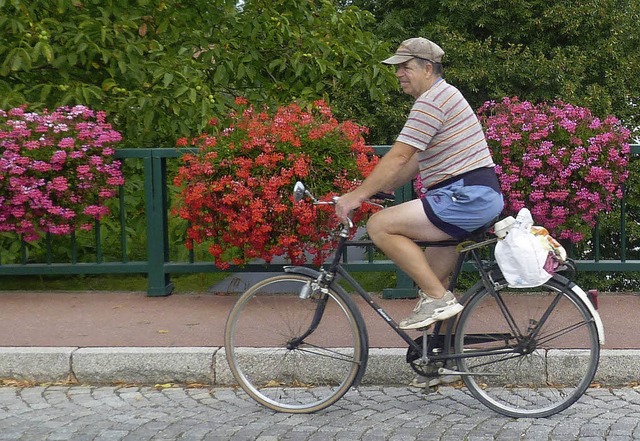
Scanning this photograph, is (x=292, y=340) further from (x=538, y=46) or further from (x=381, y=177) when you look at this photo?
(x=538, y=46)

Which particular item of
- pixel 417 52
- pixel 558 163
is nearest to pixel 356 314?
pixel 417 52

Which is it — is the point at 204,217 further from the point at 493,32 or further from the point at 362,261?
the point at 493,32

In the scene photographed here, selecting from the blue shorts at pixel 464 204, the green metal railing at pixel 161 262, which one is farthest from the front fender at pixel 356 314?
the green metal railing at pixel 161 262

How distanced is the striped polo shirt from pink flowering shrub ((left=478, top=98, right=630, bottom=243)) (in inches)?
81.4

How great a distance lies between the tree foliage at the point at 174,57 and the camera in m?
8.16

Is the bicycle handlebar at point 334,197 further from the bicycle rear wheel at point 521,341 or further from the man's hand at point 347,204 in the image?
the bicycle rear wheel at point 521,341

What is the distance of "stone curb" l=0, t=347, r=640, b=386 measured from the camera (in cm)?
572

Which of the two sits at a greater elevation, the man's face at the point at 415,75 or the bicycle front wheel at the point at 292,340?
the man's face at the point at 415,75

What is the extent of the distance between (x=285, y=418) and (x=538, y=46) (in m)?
8.09

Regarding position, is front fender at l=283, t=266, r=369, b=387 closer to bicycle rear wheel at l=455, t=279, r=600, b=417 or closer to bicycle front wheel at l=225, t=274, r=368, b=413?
bicycle front wheel at l=225, t=274, r=368, b=413

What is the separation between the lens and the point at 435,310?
4965mm

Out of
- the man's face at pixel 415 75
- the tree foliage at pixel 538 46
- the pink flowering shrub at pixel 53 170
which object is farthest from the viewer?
the tree foliage at pixel 538 46

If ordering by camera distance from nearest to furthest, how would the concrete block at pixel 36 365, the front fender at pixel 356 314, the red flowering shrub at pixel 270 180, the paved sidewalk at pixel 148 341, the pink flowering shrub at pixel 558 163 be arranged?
the front fender at pixel 356 314 → the paved sidewalk at pixel 148 341 → the concrete block at pixel 36 365 → the red flowering shrub at pixel 270 180 → the pink flowering shrub at pixel 558 163

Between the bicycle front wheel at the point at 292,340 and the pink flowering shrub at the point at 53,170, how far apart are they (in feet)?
8.55
